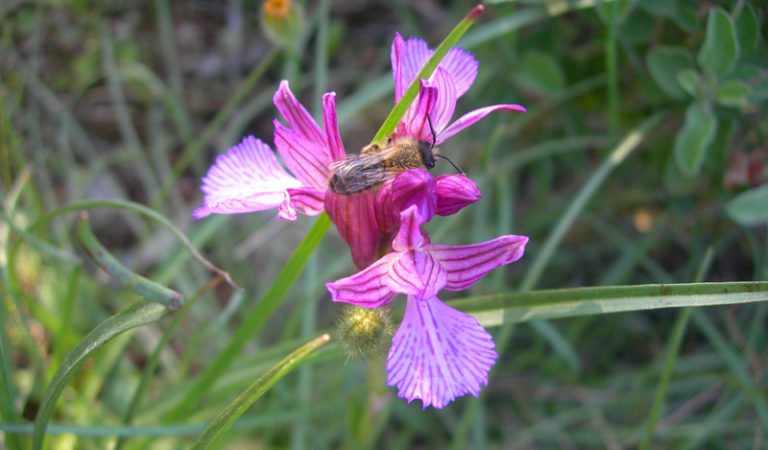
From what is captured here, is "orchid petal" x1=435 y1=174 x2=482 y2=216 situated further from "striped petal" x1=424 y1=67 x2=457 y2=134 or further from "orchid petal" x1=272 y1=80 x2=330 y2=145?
"orchid petal" x1=272 y1=80 x2=330 y2=145

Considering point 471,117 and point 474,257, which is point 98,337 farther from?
point 471,117

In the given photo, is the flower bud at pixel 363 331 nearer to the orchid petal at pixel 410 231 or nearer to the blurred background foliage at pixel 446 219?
the orchid petal at pixel 410 231

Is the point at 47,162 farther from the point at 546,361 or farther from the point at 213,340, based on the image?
the point at 546,361

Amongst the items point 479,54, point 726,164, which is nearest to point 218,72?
A: point 479,54

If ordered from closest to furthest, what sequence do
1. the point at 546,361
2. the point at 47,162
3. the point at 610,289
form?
1. the point at 610,289
2. the point at 546,361
3. the point at 47,162

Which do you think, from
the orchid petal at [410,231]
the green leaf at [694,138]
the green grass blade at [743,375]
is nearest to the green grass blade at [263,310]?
the orchid petal at [410,231]

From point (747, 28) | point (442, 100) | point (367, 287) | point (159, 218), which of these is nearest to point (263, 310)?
point (159, 218)

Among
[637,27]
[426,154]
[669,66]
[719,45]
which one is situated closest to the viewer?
[426,154]
